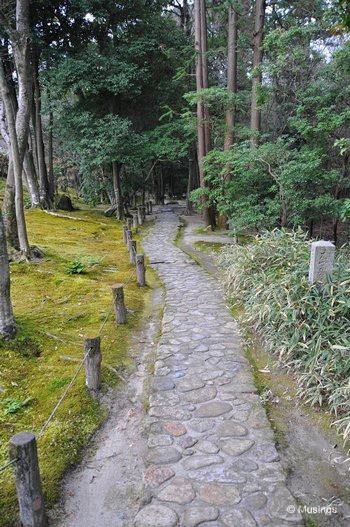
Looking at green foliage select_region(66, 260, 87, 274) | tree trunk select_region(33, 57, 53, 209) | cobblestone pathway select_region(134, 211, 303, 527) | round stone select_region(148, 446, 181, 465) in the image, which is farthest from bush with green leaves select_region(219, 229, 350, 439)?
tree trunk select_region(33, 57, 53, 209)

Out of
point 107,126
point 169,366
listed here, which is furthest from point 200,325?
point 107,126

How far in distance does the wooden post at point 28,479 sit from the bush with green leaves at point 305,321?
2.60m

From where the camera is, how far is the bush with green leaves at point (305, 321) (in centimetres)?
385

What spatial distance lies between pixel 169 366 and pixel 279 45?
349 inches

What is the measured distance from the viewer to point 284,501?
8.73ft

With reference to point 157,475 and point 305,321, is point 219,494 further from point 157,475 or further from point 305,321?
point 305,321

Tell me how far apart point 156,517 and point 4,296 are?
3.32 m

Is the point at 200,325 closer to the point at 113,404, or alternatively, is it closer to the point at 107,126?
the point at 113,404

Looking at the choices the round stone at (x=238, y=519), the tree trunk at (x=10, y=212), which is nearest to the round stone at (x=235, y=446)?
the round stone at (x=238, y=519)

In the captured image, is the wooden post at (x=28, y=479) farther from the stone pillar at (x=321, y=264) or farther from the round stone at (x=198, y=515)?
the stone pillar at (x=321, y=264)

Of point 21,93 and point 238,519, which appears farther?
point 21,93

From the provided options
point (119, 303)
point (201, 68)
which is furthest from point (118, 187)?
point (119, 303)

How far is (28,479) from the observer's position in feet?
7.64

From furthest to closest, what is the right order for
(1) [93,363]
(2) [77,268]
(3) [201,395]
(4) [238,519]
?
(2) [77,268], (3) [201,395], (1) [93,363], (4) [238,519]
